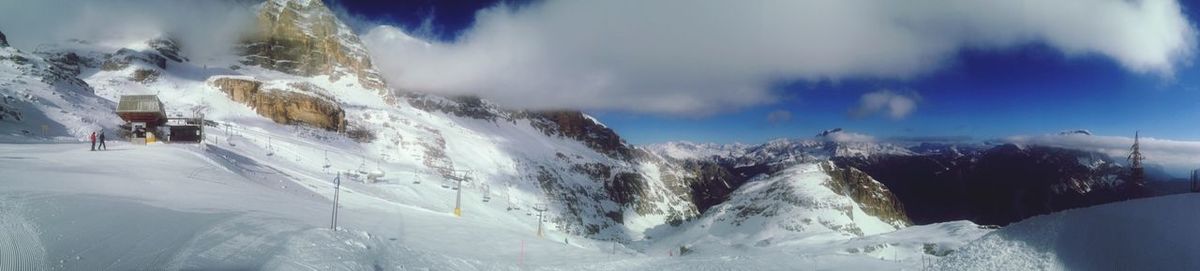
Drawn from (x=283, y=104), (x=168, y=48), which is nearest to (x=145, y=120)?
(x=283, y=104)

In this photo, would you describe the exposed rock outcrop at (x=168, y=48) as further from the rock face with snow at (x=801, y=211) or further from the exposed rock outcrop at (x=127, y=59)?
the rock face with snow at (x=801, y=211)

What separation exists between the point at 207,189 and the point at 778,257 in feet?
73.0

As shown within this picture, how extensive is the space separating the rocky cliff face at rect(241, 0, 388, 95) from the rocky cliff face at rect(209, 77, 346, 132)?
129 feet

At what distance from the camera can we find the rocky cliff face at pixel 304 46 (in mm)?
166750

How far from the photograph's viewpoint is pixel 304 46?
172 meters

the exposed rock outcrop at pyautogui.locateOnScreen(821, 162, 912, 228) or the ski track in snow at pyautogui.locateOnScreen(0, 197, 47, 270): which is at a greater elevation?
the ski track in snow at pyautogui.locateOnScreen(0, 197, 47, 270)

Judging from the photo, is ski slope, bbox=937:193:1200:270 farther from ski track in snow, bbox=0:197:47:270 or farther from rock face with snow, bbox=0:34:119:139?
rock face with snow, bbox=0:34:119:139

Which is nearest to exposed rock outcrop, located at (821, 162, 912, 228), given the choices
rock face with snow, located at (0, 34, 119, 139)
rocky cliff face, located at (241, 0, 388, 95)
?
rocky cliff face, located at (241, 0, 388, 95)

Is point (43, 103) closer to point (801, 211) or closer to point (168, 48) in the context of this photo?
point (168, 48)

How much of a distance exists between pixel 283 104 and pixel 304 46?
181 feet

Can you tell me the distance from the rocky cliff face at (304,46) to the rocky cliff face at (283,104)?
3940 centimetres

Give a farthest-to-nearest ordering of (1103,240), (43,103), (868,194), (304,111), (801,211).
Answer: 1. (868,194)
2. (801,211)
3. (304,111)
4. (43,103)
5. (1103,240)

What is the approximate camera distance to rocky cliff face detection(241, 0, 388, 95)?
16675cm

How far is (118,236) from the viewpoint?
11.5 meters
